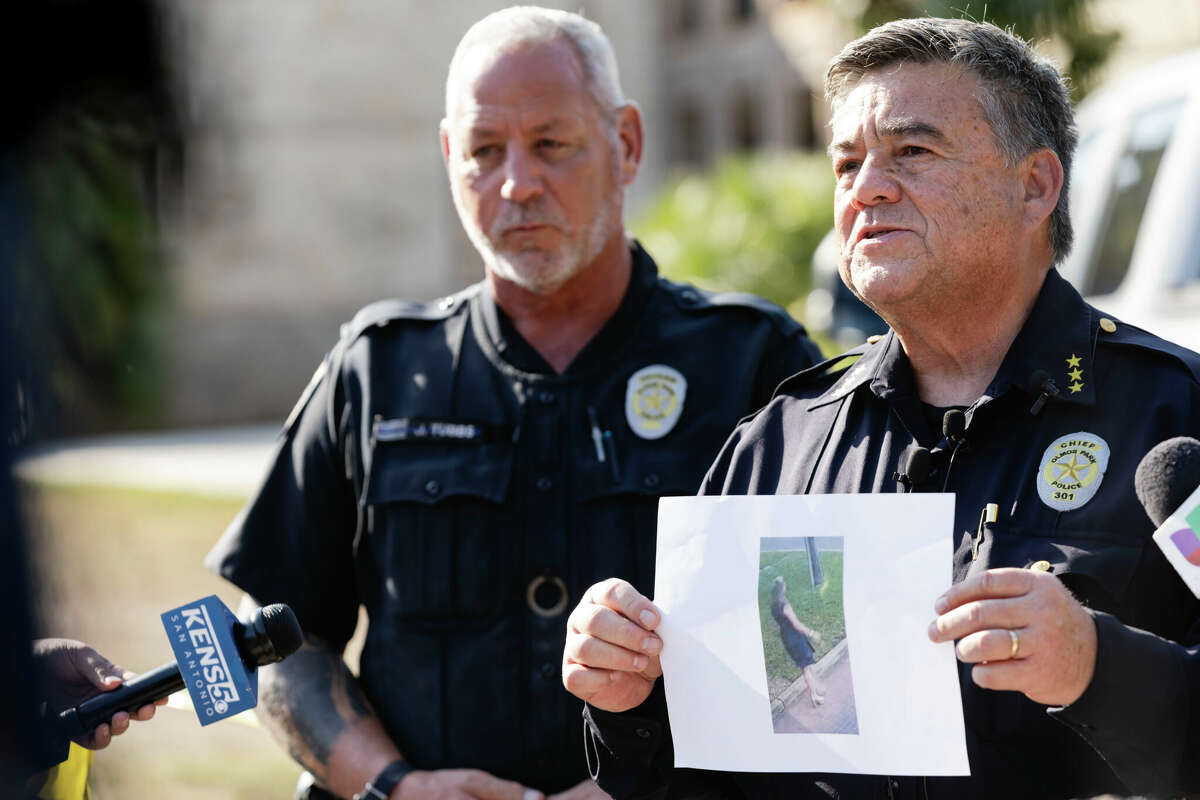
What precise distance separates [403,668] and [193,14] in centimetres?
219

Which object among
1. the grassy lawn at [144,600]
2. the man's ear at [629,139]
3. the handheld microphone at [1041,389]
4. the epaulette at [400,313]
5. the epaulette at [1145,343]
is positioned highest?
the man's ear at [629,139]

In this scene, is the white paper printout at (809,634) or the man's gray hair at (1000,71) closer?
the white paper printout at (809,634)

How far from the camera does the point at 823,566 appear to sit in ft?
6.67

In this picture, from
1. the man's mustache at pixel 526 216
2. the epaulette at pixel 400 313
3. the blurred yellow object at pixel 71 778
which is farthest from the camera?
the epaulette at pixel 400 313

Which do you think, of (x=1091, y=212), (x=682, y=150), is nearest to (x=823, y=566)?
(x=1091, y=212)

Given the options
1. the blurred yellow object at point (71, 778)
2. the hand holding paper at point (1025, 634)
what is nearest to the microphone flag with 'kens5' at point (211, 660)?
the blurred yellow object at point (71, 778)

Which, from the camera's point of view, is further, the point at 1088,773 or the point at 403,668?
the point at 403,668

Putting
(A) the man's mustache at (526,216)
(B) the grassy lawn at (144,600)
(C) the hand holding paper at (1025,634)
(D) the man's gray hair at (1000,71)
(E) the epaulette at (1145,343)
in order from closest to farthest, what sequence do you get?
1. (B) the grassy lawn at (144,600)
2. (C) the hand holding paper at (1025,634)
3. (E) the epaulette at (1145,343)
4. (D) the man's gray hair at (1000,71)
5. (A) the man's mustache at (526,216)

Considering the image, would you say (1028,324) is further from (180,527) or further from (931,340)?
(180,527)

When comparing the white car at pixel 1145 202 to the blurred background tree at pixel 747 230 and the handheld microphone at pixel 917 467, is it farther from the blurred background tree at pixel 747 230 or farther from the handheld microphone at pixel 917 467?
the blurred background tree at pixel 747 230

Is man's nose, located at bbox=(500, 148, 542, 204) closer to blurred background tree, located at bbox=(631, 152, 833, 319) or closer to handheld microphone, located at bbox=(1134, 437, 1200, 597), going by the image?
handheld microphone, located at bbox=(1134, 437, 1200, 597)

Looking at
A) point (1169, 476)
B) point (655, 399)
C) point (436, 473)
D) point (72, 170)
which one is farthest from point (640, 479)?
point (72, 170)

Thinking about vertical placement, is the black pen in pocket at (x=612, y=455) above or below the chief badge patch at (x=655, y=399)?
below

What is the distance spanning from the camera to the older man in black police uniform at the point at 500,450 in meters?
2.99
